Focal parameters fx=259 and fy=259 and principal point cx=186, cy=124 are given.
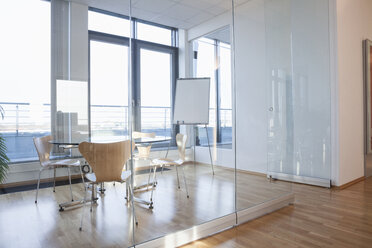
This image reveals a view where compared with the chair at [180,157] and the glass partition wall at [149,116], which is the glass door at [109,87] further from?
the chair at [180,157]

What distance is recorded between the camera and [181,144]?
2.32 m

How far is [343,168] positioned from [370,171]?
4.19ft

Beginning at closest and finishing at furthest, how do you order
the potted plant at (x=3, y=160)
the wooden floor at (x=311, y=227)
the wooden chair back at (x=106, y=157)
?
the potted plant at (x=3, y=160), the wooden chair back at (x=106, y=157), the wooden floor at (x=311, y=227)

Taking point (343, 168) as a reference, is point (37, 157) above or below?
above

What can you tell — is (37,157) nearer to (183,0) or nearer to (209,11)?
(183,0)

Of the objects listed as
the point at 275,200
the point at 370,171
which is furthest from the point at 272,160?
the point at 370,171

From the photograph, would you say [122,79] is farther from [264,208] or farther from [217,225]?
[264,208]

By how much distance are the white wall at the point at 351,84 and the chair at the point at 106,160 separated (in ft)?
11.0

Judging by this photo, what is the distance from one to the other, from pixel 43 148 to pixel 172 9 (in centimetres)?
157

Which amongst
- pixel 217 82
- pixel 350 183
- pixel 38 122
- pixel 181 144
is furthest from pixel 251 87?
pixel 350 183

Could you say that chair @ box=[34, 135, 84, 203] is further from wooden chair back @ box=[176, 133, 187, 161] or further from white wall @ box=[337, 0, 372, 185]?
white wall @ box=[337, 0, 372, 185]

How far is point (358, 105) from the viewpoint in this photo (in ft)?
14.5

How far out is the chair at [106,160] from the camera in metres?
2.04

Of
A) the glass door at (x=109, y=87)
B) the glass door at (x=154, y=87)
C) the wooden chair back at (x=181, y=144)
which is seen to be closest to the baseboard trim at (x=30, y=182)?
the glass door at (x=109, y=87)
